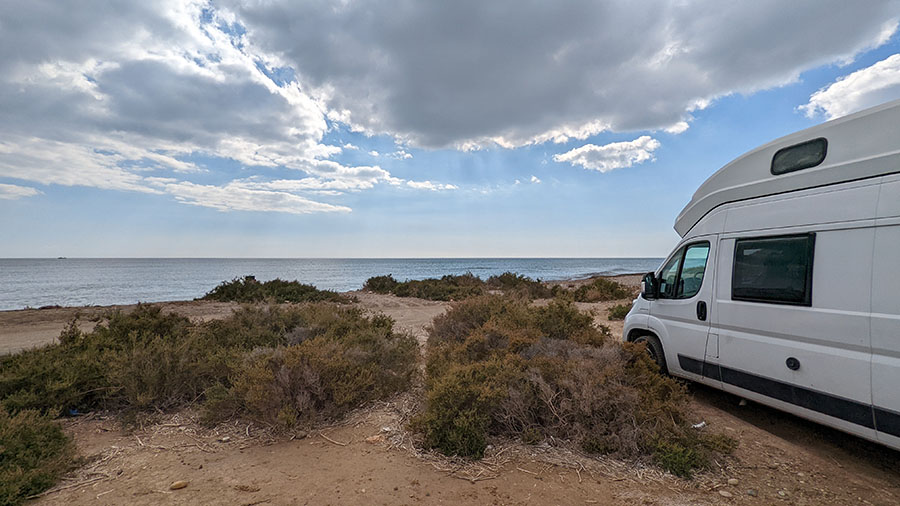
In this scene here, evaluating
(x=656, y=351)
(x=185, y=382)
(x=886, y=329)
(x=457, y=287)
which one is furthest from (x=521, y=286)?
(x=886, y=329)

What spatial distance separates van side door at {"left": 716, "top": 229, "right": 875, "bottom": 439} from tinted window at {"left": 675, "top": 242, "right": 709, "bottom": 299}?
314 mm

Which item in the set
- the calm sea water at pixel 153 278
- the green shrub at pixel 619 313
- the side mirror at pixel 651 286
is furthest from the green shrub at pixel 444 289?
the side mirror at pixel 651 286

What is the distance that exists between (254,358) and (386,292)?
16590 millimetres

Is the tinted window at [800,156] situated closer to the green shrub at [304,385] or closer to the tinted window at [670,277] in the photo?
the tinted window at [670,277]

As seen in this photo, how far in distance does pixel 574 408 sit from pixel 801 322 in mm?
Result: 2260

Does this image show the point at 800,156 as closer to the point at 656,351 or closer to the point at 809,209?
the point at 809,209

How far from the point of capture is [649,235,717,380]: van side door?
4.75m

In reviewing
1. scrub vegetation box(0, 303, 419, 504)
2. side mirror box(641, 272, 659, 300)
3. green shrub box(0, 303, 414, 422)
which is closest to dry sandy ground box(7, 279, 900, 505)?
scrub vegetation box(0, 303, 419, 504)

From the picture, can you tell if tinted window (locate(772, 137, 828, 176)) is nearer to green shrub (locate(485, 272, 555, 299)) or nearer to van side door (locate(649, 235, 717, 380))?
van side door (locate(649, 235, 717, 380))

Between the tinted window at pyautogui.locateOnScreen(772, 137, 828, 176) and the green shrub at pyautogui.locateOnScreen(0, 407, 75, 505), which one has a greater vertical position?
the tinted window at pyautogui.locateOnScreen(772, 137, 828, 176)

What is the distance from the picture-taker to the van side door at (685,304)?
4.75 metres

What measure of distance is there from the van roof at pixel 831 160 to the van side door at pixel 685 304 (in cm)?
67

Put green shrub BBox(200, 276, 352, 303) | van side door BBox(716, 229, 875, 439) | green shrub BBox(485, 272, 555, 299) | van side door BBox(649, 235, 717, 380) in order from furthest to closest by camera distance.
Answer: green shrub BBox(485, 272, 555, 299), green shrub BBox(200, 276, 352, 303), van side door BBox(649, 235, 717, 380), van side door BBox(716, 229, 875, 439)

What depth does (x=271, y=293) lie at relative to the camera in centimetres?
1639
